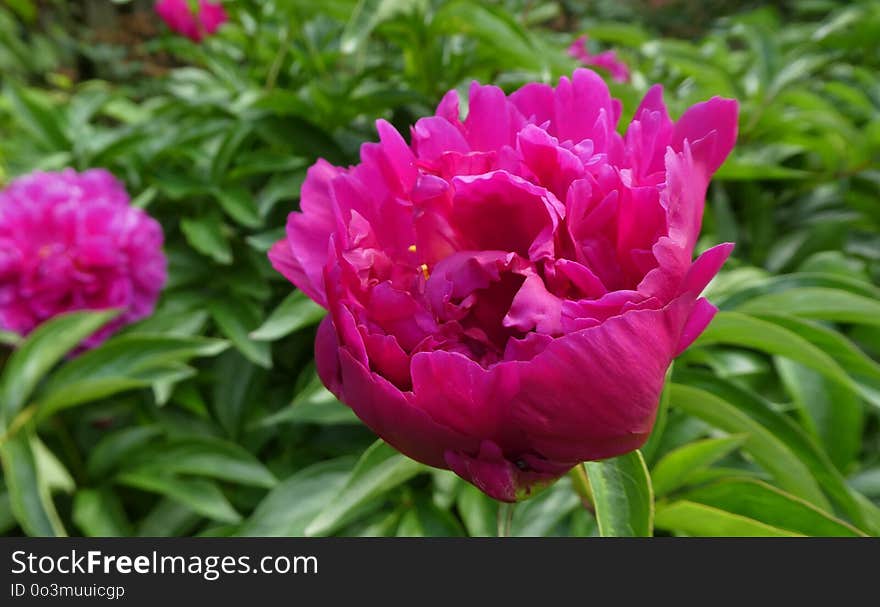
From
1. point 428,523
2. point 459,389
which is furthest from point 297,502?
point 459,389

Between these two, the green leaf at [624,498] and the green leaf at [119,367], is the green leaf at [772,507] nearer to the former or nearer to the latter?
the green leaf at [624,498]

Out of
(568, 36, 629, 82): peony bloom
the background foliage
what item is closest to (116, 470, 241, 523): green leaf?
the background foliage

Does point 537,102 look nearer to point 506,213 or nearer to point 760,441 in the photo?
point 506,213

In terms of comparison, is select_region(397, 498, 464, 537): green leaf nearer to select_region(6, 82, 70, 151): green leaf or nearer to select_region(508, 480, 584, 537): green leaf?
select_region(508, 480, 584, 537): green leaf

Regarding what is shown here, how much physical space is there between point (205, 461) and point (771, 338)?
0.50 meters

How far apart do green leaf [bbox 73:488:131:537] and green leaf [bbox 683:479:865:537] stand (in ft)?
1.67

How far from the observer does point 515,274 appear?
32cm

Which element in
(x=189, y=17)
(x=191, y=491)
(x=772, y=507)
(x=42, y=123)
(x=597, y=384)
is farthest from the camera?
(x=189, y=17)

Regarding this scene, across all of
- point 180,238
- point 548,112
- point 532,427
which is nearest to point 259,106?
point 180,238

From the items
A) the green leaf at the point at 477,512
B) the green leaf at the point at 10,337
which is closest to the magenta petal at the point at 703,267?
the green leaf at the point at 477,512

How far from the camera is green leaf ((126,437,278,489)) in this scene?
26.1 inches

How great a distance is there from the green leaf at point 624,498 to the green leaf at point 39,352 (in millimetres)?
549

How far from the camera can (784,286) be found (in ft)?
1.83

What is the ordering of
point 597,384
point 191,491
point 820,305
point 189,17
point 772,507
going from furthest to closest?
point 189,17 < point 191,491 < point 820,305 < point 772,507 < point 597,384
